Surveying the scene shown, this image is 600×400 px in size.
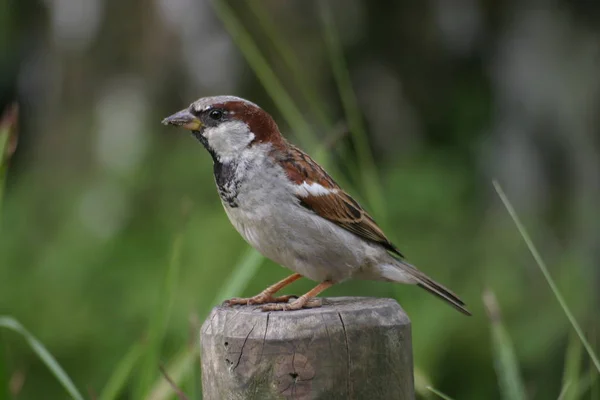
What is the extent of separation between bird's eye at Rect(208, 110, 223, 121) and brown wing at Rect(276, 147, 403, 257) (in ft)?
0.65

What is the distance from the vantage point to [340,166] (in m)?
5.30

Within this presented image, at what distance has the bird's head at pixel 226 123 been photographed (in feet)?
8.22

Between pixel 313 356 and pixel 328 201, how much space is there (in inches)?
33.0

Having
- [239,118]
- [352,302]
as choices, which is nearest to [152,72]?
[239,118]

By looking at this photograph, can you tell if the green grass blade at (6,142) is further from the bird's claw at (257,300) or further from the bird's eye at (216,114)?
the bird's claw at (257,300)

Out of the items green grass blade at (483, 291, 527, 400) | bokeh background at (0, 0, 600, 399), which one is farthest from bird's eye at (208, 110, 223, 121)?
bokeh background at (0, 0, 600, 399)

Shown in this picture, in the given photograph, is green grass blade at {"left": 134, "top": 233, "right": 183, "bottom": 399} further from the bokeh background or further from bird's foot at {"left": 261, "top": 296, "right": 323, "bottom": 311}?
the bokeh background

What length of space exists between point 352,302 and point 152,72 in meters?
5.09

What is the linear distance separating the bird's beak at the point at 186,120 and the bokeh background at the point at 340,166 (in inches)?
68.7

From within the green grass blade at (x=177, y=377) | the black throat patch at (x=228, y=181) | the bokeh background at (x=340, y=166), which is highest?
the black throat patch at (x=228, y=181)

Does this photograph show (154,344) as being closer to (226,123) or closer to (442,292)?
(226,123)

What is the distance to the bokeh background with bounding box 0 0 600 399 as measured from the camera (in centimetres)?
462

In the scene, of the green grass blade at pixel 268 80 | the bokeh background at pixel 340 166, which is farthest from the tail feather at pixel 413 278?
the bokeh background at pixel 340 166

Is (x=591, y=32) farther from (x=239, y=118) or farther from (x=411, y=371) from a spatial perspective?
(x=411, y=371)
